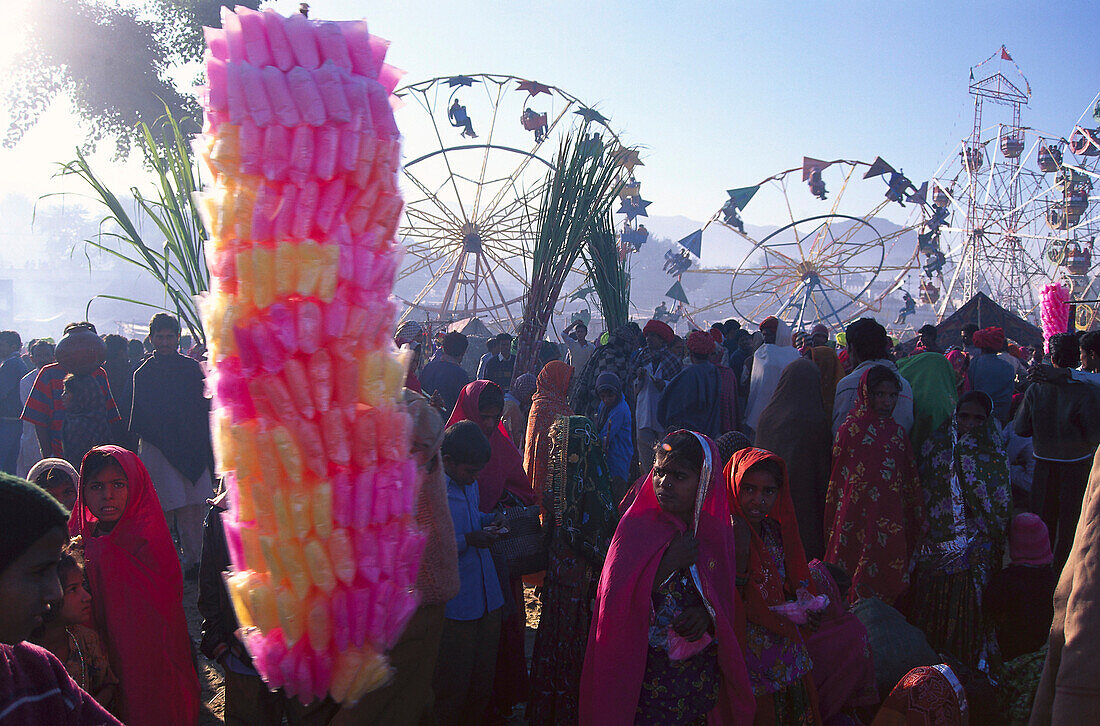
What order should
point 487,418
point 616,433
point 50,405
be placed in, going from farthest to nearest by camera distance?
point 616,433, point 50,405, point 487,418

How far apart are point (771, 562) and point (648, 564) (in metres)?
0.58

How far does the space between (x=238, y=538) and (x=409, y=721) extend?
3.88 feet

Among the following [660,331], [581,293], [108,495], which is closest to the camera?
[108,495]

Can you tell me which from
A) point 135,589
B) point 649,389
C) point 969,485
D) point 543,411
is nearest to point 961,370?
point 649,389

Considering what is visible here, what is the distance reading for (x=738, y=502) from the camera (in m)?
2.80

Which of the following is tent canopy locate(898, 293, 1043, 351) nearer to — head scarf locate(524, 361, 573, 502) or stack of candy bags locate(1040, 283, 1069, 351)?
stack of candy bags locate(1040, 283, 1069, 351)

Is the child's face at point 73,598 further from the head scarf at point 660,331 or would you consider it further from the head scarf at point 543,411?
the head scarf at point 660,331

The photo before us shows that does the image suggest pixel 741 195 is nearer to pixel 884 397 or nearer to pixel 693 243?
pixel 693 243

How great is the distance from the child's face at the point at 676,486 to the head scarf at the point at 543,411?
6.18 feet

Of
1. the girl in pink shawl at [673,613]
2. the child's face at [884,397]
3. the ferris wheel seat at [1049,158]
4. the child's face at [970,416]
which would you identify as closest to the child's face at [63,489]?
the girl in pink shawl at [673,613]

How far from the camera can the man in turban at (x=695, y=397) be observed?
19.7 feet

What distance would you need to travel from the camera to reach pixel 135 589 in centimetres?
258

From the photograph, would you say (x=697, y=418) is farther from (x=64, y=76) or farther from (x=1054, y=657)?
(x=64, y=76)

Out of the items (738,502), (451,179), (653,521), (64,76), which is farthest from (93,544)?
(64,76)
